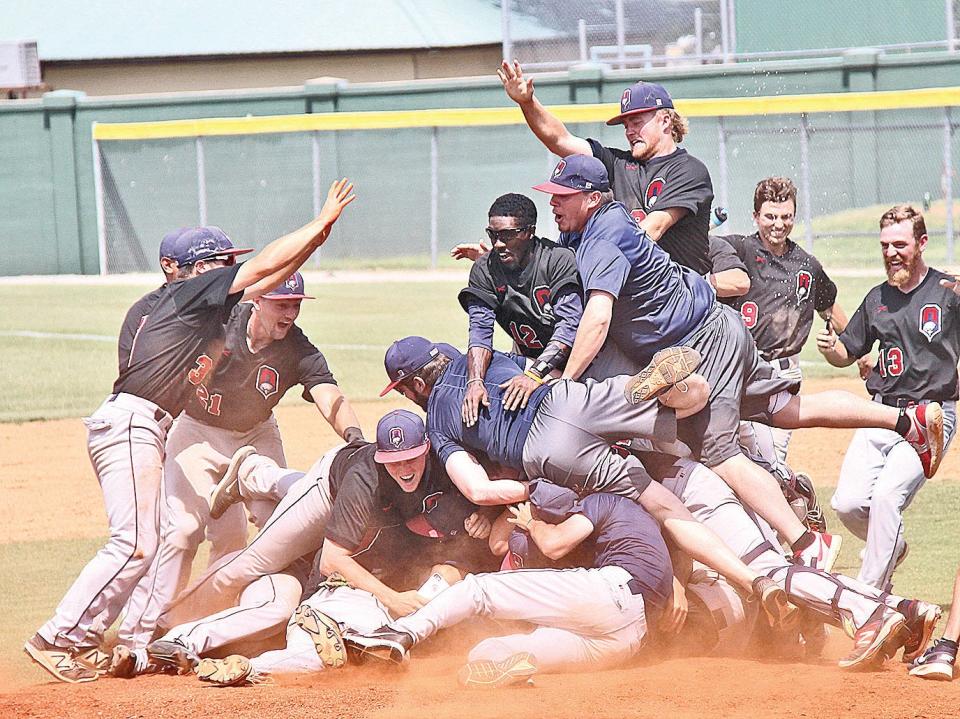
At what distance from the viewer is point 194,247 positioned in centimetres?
680

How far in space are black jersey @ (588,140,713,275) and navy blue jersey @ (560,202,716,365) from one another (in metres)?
0.49

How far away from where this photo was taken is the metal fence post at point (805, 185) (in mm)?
21531

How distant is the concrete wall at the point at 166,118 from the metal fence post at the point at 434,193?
30 cm

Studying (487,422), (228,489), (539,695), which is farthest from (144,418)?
(539,695)

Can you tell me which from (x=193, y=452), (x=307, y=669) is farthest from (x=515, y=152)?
(x=307, y=669)

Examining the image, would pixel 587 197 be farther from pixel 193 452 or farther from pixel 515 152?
→ pixel 515 152

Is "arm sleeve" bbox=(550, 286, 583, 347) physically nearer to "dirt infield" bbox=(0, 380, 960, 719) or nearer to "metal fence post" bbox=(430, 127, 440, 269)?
"dirt infield" bbox=(0, 380, 960, 719)

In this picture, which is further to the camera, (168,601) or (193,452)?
(193,452)

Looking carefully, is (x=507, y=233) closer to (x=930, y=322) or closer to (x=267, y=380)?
(x=267, y=380)

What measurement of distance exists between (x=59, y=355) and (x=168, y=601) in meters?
11.3

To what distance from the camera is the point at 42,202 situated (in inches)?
1025

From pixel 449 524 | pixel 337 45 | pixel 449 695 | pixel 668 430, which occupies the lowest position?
pixel 449 695

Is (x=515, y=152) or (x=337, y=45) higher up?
(x=337, y=45)

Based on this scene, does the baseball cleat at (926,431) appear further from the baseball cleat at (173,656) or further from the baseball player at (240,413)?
the baseball cleat at (173,656)
